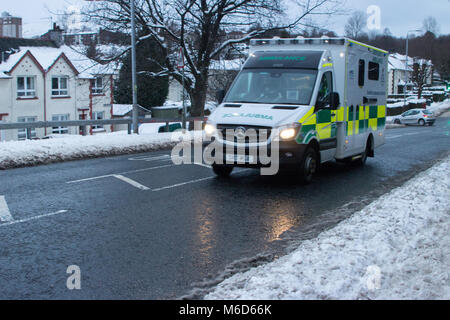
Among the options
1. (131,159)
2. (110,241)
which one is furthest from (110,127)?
(110,241)

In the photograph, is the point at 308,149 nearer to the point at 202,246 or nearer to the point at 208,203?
the point at 208,203

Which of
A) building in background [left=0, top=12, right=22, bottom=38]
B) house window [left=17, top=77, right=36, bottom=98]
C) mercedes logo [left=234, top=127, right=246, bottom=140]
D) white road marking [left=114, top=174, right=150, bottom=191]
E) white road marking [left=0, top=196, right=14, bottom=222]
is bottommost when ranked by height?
white road marking [left=0, top=196, right=14, bottom=222]

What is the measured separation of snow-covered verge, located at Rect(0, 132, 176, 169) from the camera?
43.0 feet

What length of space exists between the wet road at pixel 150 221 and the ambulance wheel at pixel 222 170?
248mm

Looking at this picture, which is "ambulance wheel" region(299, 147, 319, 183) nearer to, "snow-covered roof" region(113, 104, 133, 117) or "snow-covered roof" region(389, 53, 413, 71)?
"snow-covered roof" region(113, 104, 133, 117)

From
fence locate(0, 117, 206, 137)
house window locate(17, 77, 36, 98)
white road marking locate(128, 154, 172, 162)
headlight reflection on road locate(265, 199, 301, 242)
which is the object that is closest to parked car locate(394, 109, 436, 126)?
fence locate(0, 117, 206, 137)

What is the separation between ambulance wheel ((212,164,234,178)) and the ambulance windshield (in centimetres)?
136

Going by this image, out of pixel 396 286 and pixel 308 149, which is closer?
pixel 396 286

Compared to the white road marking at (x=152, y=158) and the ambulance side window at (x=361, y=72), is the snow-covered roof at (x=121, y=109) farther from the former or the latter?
the ambulance side window at (x=361, y=72)

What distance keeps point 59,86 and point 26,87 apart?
3326 millimetres

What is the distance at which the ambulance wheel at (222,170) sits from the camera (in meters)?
10.7

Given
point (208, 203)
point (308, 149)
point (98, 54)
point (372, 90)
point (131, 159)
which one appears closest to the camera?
point (208, 203)
